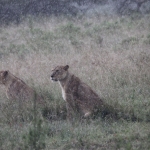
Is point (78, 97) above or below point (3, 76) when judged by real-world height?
below

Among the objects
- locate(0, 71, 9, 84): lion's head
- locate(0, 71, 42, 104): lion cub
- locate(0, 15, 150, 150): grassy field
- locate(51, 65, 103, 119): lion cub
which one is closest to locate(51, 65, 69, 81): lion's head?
Answer: locate(51, 65, 103, 119): lion cub

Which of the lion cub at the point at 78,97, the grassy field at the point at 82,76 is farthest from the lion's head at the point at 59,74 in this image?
the grassy field at the point at 82,76

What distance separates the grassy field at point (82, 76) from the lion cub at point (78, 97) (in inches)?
7.0

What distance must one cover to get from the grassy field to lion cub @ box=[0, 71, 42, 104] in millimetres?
189

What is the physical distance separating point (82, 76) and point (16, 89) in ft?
6.18

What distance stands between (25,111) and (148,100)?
2.22 m

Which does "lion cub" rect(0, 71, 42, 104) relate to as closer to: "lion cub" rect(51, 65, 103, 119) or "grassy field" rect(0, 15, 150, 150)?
"grassy field" rect(0, 15, 150, 150)

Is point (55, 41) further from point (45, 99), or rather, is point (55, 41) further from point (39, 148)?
point (39, 148)

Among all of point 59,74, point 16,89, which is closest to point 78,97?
point 59,74

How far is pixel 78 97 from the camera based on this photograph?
8.45 m

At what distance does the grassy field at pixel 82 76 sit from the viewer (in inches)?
257

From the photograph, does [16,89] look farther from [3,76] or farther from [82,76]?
[82,76]

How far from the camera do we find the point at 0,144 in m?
6.52

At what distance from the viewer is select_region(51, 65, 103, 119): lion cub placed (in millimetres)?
8172
